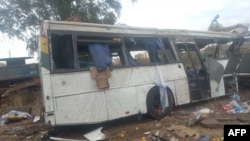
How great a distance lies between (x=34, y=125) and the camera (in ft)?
26.9

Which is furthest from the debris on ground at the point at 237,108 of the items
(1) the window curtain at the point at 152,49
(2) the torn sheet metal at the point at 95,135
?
(2) the torn sheet metal at the point at 95,135

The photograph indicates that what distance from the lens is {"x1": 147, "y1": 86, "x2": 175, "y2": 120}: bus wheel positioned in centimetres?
737

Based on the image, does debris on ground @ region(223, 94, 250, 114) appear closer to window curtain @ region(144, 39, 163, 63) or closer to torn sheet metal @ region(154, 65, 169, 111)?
torn sheet metal @ region(154, 65, 169, 111)

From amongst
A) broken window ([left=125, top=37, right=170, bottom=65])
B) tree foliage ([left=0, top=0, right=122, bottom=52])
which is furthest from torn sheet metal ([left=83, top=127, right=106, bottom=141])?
tree foliage ([left=0, top=0, right=122, bottom=52])

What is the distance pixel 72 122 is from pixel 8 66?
393 inches

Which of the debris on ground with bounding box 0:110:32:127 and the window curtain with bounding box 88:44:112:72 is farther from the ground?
the window curtain with bounding box 88:44:112:72

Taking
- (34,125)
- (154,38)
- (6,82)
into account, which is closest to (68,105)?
(34,125)

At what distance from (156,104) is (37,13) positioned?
1362 cm

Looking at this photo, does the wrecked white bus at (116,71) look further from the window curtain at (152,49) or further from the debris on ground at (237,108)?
the debris on ground at (237,108)

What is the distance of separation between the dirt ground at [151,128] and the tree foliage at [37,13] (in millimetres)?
11095

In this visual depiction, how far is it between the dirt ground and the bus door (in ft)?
1.64

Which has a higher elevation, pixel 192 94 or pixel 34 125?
pixel 192 94

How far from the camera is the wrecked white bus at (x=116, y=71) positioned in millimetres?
6059

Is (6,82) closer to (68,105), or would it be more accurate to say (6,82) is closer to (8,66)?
(8,66)
